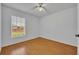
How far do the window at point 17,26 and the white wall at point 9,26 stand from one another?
58 millimetres

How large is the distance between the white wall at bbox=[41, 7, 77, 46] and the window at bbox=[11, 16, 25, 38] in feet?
0.96

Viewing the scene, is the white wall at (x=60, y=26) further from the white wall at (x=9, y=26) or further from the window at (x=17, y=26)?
the window at (x=17, y=26)

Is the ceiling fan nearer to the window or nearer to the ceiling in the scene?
the ceiling

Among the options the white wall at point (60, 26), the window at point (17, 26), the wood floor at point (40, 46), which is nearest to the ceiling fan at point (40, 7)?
the white wall at point (60, 26)

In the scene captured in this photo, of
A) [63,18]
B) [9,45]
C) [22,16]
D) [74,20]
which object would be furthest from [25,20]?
[74,20]

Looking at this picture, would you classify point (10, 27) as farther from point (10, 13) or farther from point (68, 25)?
point (68, 25)

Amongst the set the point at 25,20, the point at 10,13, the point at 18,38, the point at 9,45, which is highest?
the point at 10,13

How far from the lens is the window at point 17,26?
1.31m

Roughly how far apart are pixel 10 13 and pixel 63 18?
797 millimetres

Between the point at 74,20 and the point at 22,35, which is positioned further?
the point at 22,35

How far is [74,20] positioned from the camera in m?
1.25

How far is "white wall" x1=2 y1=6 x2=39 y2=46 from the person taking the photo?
53.4 inches

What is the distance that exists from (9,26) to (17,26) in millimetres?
138

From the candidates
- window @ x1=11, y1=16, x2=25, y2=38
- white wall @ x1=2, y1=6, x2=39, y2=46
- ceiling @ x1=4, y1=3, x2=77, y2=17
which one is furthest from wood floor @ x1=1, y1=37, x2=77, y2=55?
ceiling @ x1=4, y1=3, x2=77, y2=17
